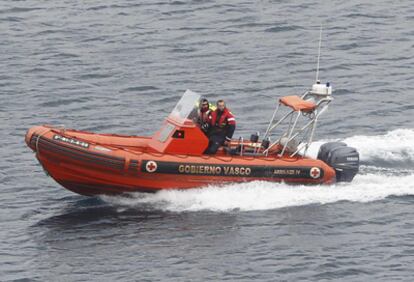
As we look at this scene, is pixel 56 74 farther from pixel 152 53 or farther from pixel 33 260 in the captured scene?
pixel 33 260

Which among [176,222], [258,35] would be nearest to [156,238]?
[176,222]

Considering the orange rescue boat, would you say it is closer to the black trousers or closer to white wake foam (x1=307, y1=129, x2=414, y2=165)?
the black trousers

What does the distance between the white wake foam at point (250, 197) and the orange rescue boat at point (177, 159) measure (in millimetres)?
173

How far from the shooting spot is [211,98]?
119 ft

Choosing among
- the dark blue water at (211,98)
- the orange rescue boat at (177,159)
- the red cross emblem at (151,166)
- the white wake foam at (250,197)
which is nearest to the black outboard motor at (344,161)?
the orange rescue boat at (177,159)

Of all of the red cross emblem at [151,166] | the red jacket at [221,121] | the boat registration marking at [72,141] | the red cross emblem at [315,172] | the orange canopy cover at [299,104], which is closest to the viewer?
the boat registration marking at [72,141]

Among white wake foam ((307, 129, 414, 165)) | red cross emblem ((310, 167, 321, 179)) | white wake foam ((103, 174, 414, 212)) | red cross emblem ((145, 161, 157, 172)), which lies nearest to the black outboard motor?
white wake foam ((103, 174, 414, 212))

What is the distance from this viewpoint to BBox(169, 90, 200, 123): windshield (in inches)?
1112

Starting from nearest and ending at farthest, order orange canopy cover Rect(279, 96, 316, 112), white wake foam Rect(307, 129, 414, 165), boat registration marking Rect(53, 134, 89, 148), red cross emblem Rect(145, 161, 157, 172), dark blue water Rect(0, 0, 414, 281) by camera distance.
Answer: dark blue water Rect(0, 0, 414, 281) < boat registration marking Rect(53, 134, 89, 148) < red cross emblem Rect(145, 161, 157, 172) < orange canopy cover Rect(279, 96, 316, 112) < white wake foam Rect(307, 129, 414, 165)

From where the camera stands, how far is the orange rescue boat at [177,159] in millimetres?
27109

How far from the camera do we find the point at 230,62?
39.3m

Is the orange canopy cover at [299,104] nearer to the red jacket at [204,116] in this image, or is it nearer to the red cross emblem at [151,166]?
the red jacket at [204,116]

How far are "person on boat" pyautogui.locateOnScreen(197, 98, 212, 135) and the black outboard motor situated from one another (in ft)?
9.50

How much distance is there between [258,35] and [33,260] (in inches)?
749
